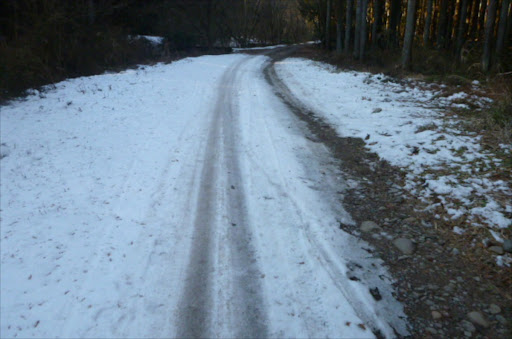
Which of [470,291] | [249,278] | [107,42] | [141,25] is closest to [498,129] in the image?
[470,291]

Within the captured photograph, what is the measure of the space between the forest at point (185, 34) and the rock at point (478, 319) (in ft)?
35.8

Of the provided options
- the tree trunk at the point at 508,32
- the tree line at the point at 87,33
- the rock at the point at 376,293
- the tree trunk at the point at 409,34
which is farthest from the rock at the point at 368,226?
the tree trunk at the point at 508,32

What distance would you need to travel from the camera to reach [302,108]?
945 cm

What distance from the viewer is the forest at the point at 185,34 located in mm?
11461

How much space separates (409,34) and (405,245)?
11582 mm

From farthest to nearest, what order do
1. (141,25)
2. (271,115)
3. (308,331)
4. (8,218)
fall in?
(141,25) → (271,115) → (8,218) → (308,331)

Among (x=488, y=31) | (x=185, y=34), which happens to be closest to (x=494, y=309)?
(x=488, y=31)

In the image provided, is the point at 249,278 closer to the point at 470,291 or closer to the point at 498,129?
the point at 470,291

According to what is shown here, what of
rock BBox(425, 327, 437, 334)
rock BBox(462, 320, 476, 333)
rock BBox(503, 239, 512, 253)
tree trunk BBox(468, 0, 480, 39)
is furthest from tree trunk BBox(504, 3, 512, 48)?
rock BBox(425, 327, 437, 334)

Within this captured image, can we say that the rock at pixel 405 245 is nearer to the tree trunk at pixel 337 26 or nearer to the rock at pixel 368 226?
the rock at pixel 368 226

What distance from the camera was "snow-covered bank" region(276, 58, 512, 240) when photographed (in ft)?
14.3

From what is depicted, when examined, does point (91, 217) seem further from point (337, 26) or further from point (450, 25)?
point (337, 26)

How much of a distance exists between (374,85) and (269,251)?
1021 centimetres

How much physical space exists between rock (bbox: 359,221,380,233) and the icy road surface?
213mm
